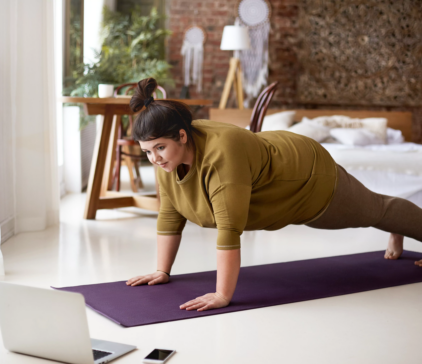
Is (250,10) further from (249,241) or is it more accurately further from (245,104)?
(249,241)

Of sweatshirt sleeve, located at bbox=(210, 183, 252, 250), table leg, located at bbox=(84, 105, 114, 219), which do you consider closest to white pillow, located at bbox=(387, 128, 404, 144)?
table leg, located at bbox=(84, 105, 114, 219)

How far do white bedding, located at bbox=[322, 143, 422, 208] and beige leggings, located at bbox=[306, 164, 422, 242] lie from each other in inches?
56.2

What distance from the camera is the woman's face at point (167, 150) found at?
1713mm

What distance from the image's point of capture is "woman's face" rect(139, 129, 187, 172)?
67.4 inches

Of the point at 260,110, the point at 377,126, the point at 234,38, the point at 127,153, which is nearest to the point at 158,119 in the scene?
the point at 260,110

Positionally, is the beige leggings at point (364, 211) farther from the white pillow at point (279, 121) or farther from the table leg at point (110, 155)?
the white pillow at point (279, 121)

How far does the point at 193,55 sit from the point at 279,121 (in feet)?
6.72

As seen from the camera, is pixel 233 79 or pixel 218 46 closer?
pixel 233 79

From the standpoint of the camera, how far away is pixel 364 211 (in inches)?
83.1

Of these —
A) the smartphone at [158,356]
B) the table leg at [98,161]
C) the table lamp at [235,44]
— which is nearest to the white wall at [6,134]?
the table leg at [98,161]

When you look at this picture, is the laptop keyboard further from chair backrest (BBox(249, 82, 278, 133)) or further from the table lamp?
the table lamp

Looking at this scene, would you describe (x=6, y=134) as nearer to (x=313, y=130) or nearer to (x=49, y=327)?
(x=49, y=327)

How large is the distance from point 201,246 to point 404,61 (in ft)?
15.5

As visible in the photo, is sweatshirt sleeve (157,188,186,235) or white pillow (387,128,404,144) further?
white pillow (387,128,404,144)
